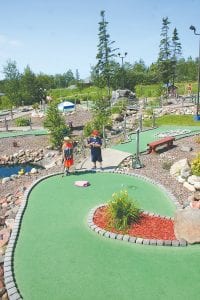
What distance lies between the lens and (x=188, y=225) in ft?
24.1

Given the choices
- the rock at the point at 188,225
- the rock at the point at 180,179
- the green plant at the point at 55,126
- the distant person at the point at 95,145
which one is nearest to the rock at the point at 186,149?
the rock at the point at 180,179

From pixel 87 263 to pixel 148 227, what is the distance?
209cm

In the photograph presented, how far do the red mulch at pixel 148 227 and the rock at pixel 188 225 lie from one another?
31 cm

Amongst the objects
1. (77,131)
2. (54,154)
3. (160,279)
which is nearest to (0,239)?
(160,279)

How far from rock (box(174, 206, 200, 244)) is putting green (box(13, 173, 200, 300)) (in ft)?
0.75

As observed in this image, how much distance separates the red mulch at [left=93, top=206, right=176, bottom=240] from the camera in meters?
7.79

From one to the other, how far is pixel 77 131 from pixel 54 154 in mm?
6861

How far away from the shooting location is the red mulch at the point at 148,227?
779 cm

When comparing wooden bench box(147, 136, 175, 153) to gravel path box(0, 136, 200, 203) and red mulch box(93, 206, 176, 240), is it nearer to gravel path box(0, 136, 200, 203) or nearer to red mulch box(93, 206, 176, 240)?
gravel path box(0, 136, 200, 203)

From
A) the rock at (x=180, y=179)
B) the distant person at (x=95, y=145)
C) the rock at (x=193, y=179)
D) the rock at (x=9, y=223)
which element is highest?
the distant person at (x=95, y=145)

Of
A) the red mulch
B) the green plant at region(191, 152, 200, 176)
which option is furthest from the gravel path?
the red mulch

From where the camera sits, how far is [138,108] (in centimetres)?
3247

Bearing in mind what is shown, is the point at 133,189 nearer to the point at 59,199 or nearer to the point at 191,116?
the point at 59,199

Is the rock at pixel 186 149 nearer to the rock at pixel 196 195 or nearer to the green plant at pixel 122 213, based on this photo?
the rock at pixel 196 195
